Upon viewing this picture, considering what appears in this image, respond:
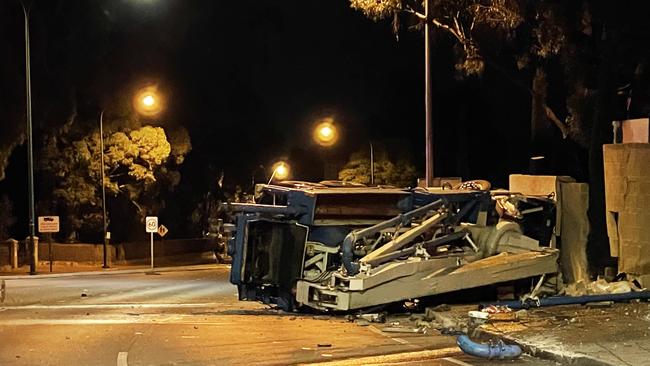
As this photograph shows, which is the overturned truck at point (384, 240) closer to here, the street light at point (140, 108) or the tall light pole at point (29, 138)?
the tall light pole at point (29, 138)

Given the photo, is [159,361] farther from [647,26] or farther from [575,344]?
[647,26]

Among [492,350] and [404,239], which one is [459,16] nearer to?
[404,239]

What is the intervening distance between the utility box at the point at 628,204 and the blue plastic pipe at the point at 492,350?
502cm

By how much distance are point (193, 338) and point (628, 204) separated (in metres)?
7.35

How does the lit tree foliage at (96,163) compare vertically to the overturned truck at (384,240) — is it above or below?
above

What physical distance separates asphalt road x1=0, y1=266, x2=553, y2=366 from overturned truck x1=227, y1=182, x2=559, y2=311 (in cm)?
68

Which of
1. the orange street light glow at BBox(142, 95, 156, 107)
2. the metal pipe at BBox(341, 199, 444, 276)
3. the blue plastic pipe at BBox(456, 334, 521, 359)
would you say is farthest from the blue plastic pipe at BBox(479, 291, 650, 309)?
the orange street light glow at BBox(142, 95, 156, 107)

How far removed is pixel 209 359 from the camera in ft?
34.0

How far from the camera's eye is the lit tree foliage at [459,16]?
23.5 metres

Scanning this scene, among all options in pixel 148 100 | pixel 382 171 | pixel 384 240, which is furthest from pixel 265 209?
pixel 382 171

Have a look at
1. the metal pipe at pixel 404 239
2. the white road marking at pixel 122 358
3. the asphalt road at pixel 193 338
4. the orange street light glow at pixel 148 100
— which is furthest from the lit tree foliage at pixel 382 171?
the white road marking at pixel 122 358

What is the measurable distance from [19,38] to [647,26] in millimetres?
25406

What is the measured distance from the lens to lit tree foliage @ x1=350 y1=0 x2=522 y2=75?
23516 millimetres

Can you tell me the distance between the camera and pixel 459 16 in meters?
25.0
